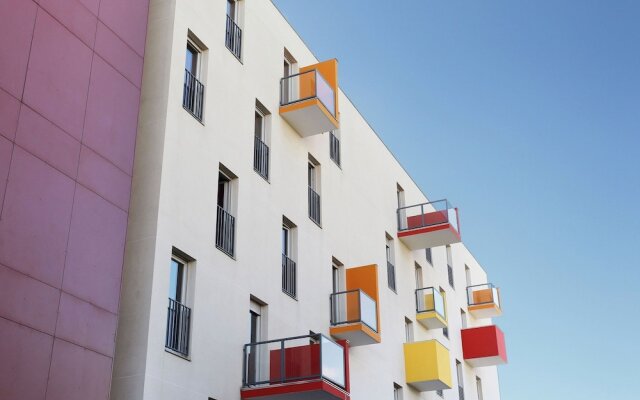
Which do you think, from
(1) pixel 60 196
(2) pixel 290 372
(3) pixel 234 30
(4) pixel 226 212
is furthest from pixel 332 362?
(3) pixel 234 30

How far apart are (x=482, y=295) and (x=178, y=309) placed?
89.6ft

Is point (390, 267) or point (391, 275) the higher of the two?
point (390, 267)

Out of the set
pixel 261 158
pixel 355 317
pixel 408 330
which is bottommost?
pixel 355 317

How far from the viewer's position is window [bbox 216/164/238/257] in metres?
21.6

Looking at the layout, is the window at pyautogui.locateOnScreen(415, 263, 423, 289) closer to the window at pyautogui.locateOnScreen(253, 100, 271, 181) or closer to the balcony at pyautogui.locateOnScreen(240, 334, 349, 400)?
the window at pyautogui.locateOnScreen(253, 100, 271, 181)

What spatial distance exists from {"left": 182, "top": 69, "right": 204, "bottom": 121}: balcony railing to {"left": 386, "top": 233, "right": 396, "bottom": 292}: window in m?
13.0

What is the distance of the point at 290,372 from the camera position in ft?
67.8

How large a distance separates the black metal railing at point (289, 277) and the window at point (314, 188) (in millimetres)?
2510

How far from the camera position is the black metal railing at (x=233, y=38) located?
2448 centimetres

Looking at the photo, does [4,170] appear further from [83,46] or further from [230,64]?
[230,64]

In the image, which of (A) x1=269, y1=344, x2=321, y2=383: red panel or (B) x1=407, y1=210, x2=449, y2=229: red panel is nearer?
(A) x1=269, y1=344, x2=321, y2=383: red panel

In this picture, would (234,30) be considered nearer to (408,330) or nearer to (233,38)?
(233,38)

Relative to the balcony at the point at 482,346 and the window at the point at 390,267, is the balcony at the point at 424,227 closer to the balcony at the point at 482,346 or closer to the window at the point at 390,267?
the window at the point at 390,267

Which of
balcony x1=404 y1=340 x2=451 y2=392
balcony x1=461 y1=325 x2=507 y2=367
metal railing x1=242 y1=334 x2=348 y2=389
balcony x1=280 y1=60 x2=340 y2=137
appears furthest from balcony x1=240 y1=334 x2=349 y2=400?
balcony x1=461 y1=325 x2=507 y2=367
